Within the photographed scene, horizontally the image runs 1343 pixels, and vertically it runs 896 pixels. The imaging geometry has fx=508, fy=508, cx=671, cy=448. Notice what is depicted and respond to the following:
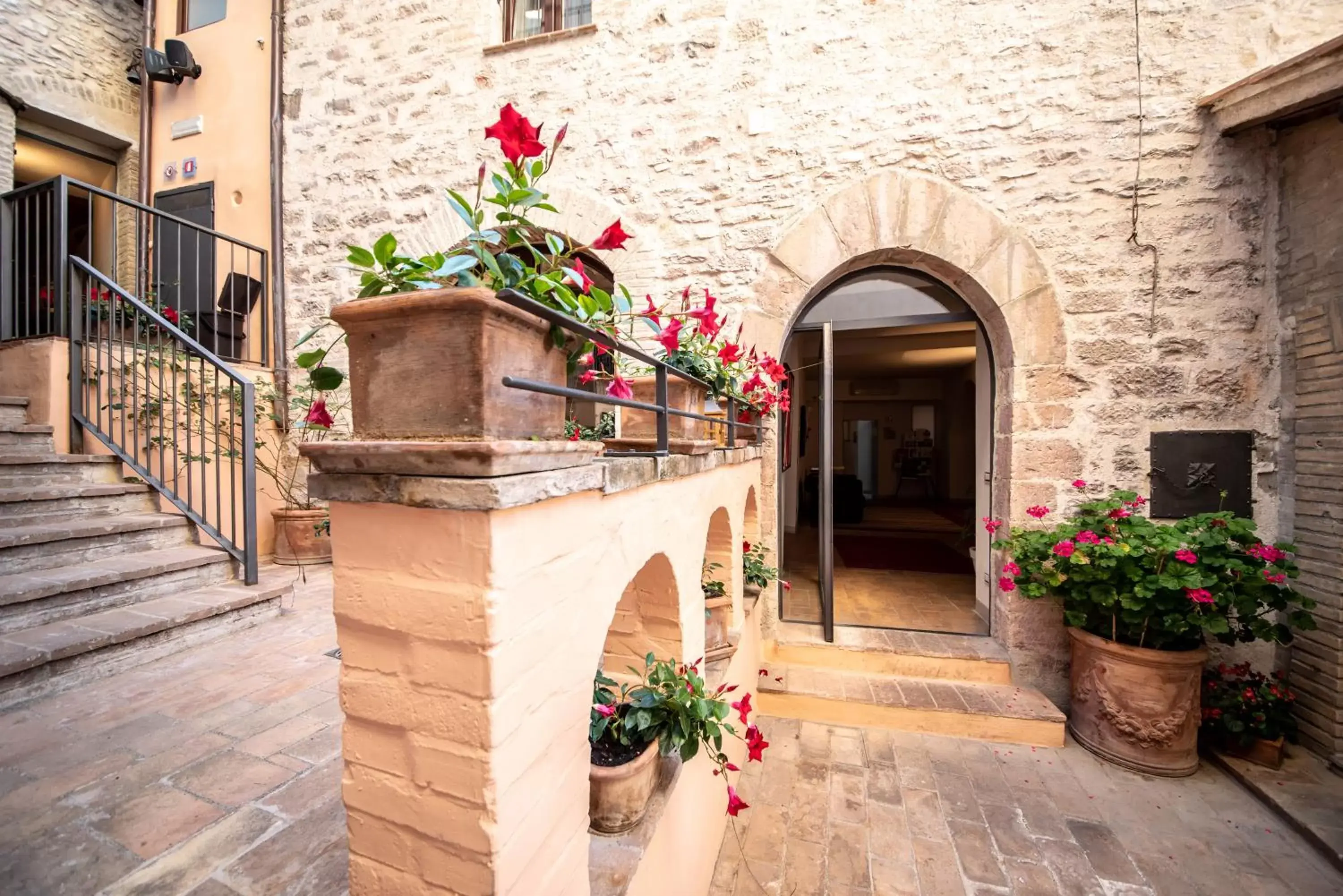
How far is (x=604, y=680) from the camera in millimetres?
1463

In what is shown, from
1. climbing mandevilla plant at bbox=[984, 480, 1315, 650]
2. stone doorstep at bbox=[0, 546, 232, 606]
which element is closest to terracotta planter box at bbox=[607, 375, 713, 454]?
climbing mandevilla plant at bbox=[984, 480, 1315, 650]

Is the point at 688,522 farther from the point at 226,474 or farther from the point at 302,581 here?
the point at 226,474

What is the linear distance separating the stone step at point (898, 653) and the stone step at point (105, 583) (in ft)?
10.6

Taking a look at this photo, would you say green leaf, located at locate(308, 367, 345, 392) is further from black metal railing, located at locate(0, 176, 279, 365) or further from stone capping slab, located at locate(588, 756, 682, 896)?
black metal railing, located at locate(0, 176, 279, 365)

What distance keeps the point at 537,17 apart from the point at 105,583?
15.0 feet

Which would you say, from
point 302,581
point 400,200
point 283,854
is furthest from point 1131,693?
point 400,200

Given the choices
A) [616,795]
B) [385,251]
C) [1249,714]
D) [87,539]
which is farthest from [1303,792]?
[87,539]

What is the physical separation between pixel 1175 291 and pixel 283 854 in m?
4.48

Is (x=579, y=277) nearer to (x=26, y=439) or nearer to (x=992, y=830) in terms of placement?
(x=992, y=830)

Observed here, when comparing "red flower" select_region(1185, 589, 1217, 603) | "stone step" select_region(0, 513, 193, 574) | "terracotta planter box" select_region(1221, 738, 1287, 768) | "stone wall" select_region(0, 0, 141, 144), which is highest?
"stone wall" select_region(0, 0, 141, 144)

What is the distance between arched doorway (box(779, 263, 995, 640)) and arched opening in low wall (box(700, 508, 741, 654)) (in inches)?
38.9

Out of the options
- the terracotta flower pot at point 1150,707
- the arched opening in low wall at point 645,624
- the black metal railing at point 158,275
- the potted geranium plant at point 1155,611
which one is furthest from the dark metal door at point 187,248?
the terracotta flower pot at point 1150,707

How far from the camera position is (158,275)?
165 inches

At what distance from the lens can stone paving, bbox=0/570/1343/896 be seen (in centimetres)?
121
